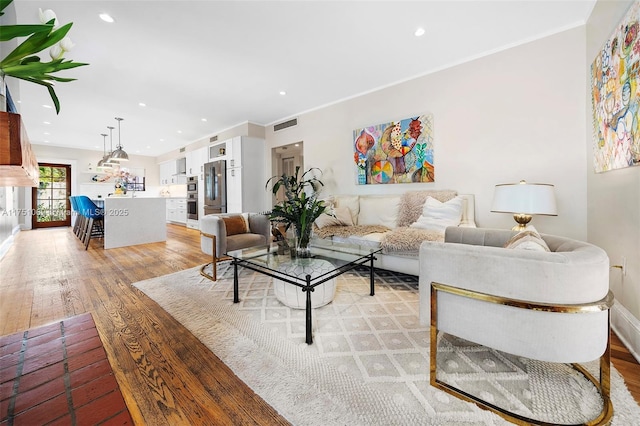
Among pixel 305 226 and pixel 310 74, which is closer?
pixel 305 226

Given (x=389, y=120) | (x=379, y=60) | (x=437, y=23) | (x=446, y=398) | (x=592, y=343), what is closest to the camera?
(x=592, y=343)

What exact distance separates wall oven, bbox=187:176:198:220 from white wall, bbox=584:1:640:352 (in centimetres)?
726

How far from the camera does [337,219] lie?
137 inches

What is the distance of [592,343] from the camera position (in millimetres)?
1042

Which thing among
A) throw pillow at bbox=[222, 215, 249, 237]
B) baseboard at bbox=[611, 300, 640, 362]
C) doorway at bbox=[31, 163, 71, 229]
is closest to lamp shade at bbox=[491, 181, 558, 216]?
baseboard at bbox=[611, 300, 640, 362]

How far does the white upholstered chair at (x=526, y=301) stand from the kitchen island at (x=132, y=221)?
5.35 metres

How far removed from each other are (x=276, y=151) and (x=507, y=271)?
210 inches

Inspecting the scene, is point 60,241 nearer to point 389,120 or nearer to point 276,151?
point 276,151

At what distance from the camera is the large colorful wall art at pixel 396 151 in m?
3.39

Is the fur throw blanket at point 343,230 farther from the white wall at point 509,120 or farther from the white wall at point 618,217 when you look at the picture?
the white wall at point 618,217

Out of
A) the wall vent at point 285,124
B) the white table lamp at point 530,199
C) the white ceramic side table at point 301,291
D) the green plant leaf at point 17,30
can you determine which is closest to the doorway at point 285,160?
the wall vent at point 285,124

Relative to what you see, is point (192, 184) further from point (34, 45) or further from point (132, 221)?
point (34, 45)

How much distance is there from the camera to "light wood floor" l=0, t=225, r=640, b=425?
3.86ft

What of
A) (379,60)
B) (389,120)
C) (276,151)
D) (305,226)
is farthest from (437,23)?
(276,151)
